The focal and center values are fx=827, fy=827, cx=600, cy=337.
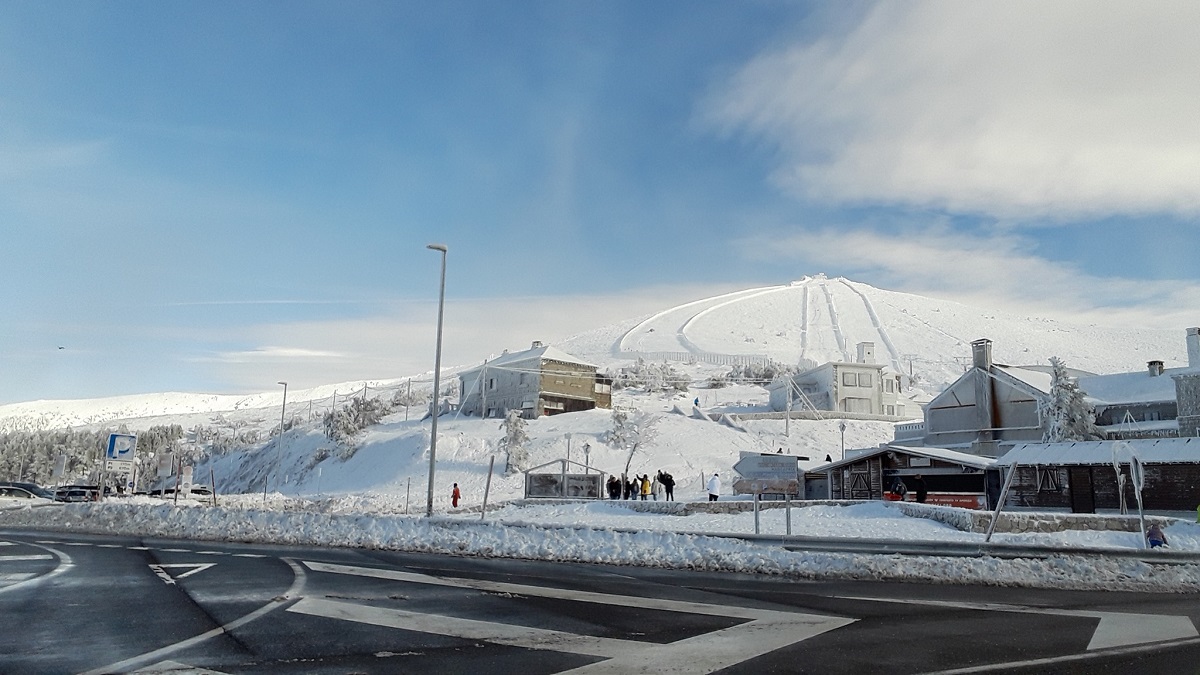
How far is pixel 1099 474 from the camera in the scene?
3241cm

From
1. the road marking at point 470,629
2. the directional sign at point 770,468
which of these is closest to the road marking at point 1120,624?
the road marking at point 470,629

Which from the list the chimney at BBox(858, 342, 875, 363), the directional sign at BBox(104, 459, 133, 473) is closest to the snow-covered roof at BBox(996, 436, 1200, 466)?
the directional sign at BBox(104, 459, 133, 473)

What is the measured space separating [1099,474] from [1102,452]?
2.19 metres

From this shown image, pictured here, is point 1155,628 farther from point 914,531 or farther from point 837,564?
point 914,531

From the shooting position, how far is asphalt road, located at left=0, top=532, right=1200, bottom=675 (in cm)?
700

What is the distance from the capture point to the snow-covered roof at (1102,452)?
29.4 meters

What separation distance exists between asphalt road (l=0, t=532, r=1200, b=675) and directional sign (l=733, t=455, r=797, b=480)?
21.8 feet

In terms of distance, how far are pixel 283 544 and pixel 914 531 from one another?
60.4 feet

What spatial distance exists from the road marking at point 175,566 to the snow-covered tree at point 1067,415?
4090cm

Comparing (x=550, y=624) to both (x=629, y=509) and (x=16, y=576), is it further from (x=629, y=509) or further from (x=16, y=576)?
(x=629, y=509)

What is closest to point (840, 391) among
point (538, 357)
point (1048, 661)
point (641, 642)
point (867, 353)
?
point (867, 353)

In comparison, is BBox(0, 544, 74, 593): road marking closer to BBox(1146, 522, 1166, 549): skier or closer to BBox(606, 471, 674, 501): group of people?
BBox(1146, 522, 1166, 549): skier

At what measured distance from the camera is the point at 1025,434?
49.9 metres

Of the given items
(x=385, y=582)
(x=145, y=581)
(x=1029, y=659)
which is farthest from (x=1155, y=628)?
(x=145, y=581)
